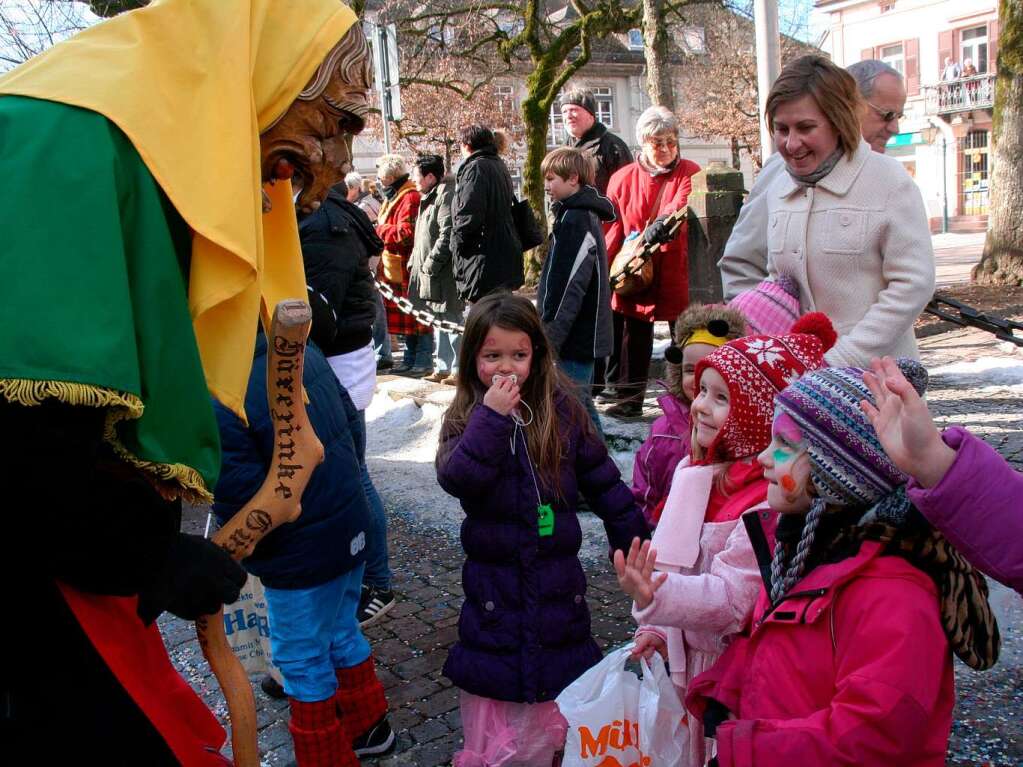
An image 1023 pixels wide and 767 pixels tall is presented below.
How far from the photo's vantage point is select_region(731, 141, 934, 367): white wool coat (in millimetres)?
3174

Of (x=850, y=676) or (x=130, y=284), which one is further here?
(x=850, y=676)

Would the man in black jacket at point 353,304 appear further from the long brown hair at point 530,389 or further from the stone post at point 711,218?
the stone post at point 711,218

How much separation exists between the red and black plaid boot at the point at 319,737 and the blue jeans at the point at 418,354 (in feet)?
24.1

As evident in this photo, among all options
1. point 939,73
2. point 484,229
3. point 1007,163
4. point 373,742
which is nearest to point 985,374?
point 484,229

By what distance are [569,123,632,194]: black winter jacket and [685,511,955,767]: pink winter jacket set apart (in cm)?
604

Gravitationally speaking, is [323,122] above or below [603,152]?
below

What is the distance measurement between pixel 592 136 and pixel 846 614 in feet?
20.6

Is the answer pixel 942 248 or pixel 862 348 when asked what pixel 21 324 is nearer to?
pixel 862 348

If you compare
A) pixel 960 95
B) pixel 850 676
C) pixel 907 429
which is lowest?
pixel 850 676

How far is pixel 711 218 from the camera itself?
7.70 metres

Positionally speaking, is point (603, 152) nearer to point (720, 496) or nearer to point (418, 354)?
point (418, 354)

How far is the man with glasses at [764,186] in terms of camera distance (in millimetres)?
3816

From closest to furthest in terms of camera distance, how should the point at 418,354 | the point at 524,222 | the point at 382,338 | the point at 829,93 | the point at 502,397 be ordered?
the point at 502,397 → the point at 829,93 → the point at 524,222 → the point at 418,354 → the point at 382,338

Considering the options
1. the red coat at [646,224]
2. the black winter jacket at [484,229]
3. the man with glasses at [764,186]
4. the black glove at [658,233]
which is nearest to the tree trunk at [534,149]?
the black winter jacket at [484,229]
